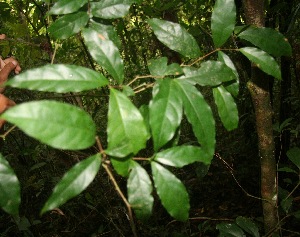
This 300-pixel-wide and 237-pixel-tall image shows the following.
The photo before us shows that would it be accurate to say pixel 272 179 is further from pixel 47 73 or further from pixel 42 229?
pixel 42 229

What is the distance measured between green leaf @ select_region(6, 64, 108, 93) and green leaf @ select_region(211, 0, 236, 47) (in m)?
0.35

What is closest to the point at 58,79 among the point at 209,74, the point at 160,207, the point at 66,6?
the point at 66,6

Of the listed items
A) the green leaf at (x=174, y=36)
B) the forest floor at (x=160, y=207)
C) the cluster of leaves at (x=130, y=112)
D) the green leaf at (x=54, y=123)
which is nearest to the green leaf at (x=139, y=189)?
the cluster of leaves at (x=130, y=112)

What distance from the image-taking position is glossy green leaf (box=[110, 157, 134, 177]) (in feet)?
1.89

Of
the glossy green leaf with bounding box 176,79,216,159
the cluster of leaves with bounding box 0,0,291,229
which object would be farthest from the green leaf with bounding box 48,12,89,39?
the glossy green leaf with bounding box 176,79,216,159

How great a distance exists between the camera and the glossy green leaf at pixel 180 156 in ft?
2.09

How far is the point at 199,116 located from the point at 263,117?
0.44m

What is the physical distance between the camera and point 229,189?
2711 mm

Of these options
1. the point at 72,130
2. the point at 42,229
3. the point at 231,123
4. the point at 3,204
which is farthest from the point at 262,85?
the point at 42,229

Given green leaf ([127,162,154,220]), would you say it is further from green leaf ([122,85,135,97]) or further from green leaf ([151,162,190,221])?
green leaf ([122,85,135,97])

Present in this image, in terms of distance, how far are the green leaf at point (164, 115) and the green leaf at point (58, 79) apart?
112 mm

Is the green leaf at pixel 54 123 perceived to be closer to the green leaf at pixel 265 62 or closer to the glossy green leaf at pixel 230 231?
the green leaf at pixel 265 62

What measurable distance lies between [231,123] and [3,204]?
22.1 inches

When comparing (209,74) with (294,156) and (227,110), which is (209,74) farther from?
(294,156)
